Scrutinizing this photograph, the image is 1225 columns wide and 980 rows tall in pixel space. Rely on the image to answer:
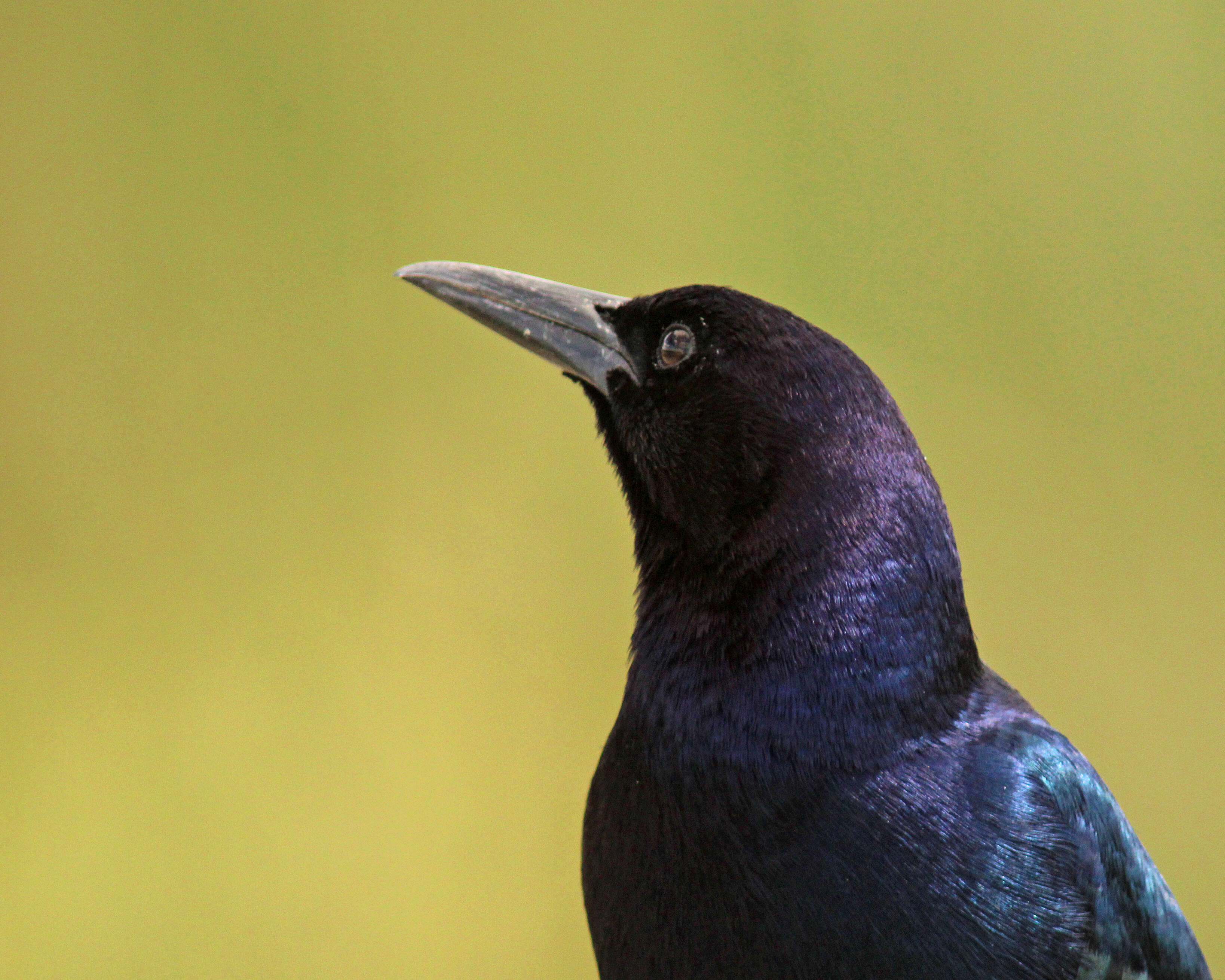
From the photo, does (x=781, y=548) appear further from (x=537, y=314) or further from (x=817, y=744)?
(x=537, y=314)

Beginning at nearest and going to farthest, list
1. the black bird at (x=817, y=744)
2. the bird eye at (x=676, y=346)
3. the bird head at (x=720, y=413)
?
the black bird at (x=817, y=744), the bird head at (x=720, y=413), the bird eye at (x=676, y=346)

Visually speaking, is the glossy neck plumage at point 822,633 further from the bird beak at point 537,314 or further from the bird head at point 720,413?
the bird beak at point 537,314

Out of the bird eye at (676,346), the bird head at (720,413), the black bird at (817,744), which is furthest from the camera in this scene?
the bird eye at (676,346)

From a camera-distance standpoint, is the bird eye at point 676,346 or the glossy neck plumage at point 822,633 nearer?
the glossy neck plumage at point 822,633

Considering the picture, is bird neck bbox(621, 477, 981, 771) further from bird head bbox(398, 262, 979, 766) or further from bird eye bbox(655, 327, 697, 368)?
bird eye bbox(655, 327, 697, 368)

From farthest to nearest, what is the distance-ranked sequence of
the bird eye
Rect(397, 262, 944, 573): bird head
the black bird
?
the bird eye, Rect(397, 262, 944, 573): bird head, the black bird

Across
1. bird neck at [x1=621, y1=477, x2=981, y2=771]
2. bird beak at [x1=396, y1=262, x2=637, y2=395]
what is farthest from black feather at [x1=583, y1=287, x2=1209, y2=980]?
bird beak at [x1=396, y1=262, x2=637, y2=395]

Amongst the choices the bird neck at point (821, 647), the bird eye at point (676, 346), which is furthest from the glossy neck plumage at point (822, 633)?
the bird eye at point (676, 346)
